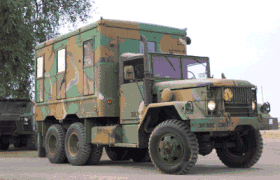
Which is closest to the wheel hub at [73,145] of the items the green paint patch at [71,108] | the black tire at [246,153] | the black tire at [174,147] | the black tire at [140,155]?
the green paint patch at [71,108]

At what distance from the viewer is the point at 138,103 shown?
35.2 ft

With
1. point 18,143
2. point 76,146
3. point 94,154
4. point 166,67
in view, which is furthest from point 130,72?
point 18,143

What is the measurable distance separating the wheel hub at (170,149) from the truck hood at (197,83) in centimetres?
121

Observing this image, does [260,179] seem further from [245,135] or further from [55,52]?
[55,52]

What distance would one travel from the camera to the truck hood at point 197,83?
9.45m

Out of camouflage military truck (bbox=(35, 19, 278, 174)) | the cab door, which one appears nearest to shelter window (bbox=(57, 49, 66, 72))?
camouflage military truck (bbox=(35, 19, 278, 174))

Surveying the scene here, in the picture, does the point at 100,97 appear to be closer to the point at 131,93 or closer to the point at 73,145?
the point at 131,93

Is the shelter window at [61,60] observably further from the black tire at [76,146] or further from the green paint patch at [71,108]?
the black tire at [76,146]

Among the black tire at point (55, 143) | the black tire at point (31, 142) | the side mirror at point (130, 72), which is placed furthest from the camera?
the black tire at point (31, 142)

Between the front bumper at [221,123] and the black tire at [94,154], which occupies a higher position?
the front bumper at [221,123]

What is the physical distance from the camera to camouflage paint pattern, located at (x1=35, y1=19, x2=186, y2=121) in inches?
466

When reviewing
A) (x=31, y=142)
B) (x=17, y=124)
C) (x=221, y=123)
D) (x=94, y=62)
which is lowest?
(x=31, y=142)

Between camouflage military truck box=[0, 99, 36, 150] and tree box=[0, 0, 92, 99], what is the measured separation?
222 centimetres

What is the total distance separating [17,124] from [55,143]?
7.44 metres
